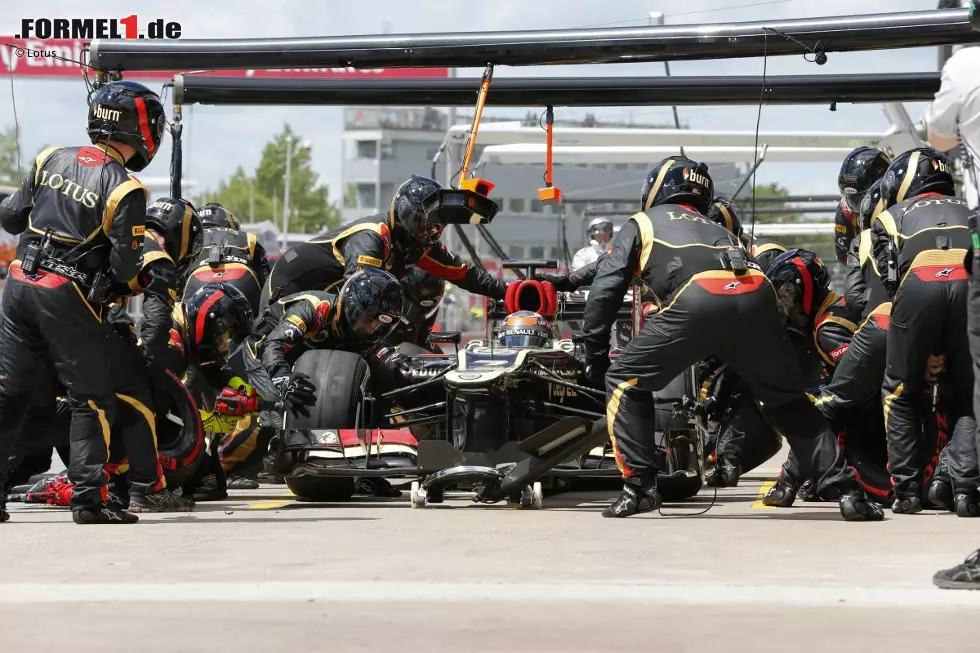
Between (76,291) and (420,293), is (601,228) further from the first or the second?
(76,291)

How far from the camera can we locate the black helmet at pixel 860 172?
10.6 metres

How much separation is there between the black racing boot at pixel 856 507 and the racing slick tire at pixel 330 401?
3.11m

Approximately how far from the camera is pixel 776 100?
35.7ft

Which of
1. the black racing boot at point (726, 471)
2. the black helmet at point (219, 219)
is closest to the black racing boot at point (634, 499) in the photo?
the black racing boot at point (726, 471)

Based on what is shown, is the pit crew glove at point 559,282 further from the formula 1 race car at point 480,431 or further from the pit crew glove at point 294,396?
the pit crew glove at point 294,396

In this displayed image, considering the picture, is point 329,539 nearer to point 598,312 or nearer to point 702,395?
point 598,312

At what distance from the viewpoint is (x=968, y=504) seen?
8.27m

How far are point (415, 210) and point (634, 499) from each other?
10.3 feet

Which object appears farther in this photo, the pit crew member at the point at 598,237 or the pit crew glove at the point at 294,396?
the pit crew member at the point at 598,237

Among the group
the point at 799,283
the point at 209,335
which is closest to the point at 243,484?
the point at 209,335

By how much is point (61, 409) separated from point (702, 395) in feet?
14.1

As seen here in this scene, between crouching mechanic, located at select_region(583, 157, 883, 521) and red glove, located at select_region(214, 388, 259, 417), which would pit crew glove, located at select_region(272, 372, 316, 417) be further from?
crouching mechanic, located at select_region(583, 157, 883, 521)

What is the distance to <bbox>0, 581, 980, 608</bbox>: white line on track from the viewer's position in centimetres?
504

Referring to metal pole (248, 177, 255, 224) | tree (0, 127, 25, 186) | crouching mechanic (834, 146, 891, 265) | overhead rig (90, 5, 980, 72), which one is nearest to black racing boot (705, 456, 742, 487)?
crouching mechanic (834, 146, 891, 265)
